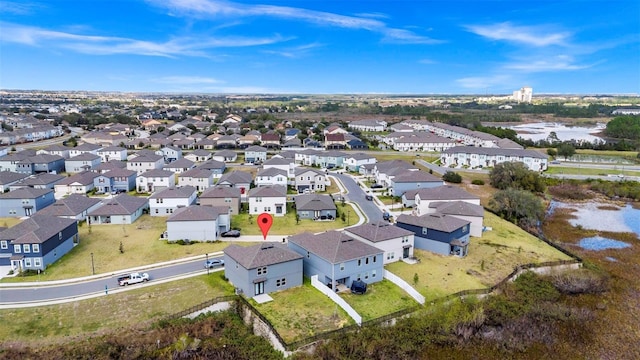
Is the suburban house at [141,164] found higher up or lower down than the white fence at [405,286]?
higher up

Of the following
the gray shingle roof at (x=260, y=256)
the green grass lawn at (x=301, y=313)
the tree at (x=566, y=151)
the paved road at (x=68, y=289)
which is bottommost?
the paved road at (x=68, y=289)

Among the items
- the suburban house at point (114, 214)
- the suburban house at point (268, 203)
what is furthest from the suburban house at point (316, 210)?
the suburban house at point (114, 214)

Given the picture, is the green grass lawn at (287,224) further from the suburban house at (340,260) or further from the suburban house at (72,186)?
Answer: the suburban house at (72,186)

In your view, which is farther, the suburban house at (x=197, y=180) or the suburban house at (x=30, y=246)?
the suburban house at (x=197, y=180)

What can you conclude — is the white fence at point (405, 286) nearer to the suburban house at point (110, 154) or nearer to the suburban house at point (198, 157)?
the suburban house at point (198, 157)

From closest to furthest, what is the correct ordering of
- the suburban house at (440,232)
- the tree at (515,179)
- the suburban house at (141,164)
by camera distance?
the suburban house at (440,232) < the tree at (515,179) < the suburban house at (141,164)

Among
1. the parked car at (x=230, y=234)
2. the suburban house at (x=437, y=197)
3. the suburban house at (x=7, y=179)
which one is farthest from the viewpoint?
the suburban house at (x=7, y=179)
